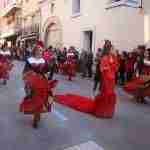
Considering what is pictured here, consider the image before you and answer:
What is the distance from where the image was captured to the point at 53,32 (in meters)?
33.5

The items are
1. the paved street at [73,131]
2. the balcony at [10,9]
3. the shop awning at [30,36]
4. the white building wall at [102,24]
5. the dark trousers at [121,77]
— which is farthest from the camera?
the balcony at [10,9]

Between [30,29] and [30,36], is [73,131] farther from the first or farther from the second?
[30,29]

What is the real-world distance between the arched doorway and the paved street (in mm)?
21136

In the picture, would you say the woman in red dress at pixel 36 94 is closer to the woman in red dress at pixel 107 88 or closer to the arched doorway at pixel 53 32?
the woman in red dress at pixel 107 88

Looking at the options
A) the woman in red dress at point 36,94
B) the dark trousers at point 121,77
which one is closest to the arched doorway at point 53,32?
the dark trousers at point 121,77

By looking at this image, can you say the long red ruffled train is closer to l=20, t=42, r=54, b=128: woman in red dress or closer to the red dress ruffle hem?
l=20, t=42, r=54, b=128: woman in red dress

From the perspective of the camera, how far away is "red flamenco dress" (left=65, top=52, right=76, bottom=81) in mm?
20092

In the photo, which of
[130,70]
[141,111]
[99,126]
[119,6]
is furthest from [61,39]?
[99,126]

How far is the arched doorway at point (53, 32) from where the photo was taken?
1261 inches

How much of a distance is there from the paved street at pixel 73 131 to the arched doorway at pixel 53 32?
69.3 feet

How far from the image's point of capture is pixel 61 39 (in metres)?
31.4

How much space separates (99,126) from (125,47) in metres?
14.4

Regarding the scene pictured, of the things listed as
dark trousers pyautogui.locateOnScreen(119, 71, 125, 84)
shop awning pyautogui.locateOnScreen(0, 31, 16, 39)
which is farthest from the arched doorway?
shop awning pyautogui.locateOnScreen(0, 31, 16, 39)

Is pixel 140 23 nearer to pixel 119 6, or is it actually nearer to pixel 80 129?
pixel 119 6
